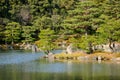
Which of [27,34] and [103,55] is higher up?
[103,55]

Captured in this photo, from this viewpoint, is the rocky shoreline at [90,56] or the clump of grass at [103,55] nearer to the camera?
the rocky shoreline at [90,56]

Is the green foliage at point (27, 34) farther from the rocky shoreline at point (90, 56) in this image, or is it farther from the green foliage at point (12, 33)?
the rocky shoreline at point (90, 56)

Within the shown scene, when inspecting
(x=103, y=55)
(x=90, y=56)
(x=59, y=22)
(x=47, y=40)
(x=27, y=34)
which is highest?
(x=47, y=40)

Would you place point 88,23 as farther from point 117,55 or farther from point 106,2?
point 106,2

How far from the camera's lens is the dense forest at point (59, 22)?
52.7 metres

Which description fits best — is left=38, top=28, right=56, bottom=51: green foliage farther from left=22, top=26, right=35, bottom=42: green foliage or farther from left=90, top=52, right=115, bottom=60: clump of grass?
left=22, top=26, right=35, bottom=42: green foliage

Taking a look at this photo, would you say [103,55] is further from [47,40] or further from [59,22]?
[59,22]

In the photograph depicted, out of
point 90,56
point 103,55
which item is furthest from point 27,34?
point 103,55

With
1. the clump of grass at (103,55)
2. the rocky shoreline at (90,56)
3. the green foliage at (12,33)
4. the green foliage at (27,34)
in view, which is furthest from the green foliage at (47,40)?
the green foliage at (12,33)

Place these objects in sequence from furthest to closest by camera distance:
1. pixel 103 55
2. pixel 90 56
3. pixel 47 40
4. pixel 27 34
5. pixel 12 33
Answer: pixel 27 34 < pixel 12 33 < pixel 47 40 < pixel 90 56 < pixel 103 55

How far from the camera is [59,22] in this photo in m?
85.6

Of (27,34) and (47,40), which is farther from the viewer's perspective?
(27,34)

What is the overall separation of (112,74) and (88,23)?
825 inches

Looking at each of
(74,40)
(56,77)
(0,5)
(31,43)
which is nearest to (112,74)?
(56,77)
